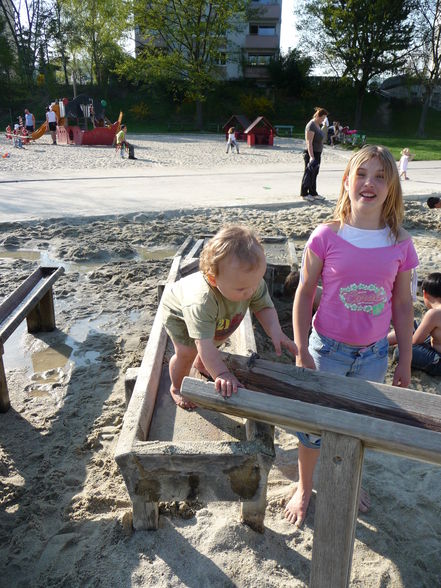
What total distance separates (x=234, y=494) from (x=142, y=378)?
33.2 inches

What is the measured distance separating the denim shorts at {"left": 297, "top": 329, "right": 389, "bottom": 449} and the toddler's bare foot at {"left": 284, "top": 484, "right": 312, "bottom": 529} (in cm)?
32

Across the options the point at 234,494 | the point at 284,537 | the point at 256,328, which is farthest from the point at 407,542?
the point at 256,328

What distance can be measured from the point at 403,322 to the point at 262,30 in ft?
162

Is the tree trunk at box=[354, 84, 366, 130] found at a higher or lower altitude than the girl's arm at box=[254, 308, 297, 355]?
higher

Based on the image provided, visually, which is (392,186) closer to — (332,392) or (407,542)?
(332,392)

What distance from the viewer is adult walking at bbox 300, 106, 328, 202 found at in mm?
9062

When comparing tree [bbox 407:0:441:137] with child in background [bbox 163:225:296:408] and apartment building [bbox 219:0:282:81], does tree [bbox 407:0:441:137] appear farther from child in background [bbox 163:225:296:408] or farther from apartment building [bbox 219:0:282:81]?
child in background [bbox 163:225:296:408]

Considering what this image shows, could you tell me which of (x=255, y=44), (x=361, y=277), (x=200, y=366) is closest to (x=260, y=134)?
(x=200, y=366)

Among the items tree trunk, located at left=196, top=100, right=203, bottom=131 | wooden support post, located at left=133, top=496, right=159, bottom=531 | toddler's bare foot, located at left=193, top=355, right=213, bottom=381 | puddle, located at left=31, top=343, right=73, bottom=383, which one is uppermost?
tree trunk, located at left=196, top=100, right=203, bottom=131

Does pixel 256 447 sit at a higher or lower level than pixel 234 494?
higher

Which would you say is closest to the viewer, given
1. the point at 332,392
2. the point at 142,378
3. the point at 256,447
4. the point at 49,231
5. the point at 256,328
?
the point at 332,392

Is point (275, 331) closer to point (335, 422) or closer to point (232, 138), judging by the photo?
point (335, 422)

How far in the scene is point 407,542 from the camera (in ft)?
7.47

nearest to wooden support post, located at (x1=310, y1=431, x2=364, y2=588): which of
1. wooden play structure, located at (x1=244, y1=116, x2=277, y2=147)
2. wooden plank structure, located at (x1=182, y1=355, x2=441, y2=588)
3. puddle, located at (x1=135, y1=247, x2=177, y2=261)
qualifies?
wooden plank structure, located at (x1=182, y1=355, x2=441, y2=588)
